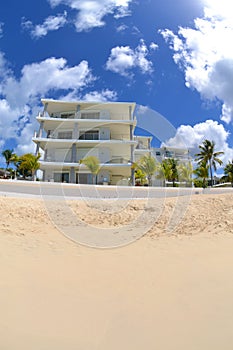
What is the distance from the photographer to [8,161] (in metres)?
53.4

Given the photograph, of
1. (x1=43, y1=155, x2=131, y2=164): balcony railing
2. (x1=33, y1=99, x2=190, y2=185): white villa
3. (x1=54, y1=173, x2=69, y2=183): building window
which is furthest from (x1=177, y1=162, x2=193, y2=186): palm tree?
(x1=54, y1=173, x2=69, y2=183): building window

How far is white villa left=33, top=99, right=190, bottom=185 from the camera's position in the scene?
97.7 feet

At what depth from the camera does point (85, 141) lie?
30.0 metres

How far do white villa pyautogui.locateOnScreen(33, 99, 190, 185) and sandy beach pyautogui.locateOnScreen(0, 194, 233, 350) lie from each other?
19.6 meters

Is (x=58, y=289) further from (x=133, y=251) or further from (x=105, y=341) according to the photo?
(x=133, y=251)

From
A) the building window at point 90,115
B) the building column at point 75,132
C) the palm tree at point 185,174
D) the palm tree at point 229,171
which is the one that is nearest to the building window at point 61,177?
the building column at point 75,132

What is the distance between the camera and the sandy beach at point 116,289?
12.1ft

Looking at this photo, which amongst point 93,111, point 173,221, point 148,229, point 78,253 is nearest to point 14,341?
point 78,253

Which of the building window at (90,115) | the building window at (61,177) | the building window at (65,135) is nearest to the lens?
the building window at (61,177)

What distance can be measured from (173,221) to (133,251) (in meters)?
3.74

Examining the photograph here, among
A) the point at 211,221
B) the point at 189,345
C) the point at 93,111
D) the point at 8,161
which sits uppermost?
the point at 93,111

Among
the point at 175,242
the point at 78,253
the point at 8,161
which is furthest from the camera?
the point at 8,161

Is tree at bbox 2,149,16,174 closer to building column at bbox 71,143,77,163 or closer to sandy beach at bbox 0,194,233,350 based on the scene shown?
building column at bbox 71,143,77,163

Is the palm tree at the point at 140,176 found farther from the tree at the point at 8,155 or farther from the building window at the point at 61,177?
the tree at the point at 8,155
